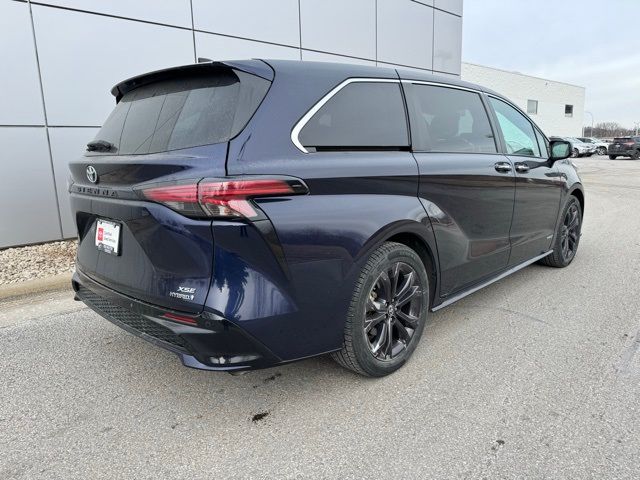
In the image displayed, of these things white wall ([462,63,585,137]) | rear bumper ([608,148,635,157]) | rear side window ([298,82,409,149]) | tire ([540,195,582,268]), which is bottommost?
tire ([540,195,582,268])

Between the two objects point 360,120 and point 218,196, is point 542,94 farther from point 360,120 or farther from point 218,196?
point 218,196

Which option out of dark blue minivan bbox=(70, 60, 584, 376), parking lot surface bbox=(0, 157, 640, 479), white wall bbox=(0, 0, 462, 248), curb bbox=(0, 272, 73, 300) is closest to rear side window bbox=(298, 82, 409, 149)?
dark blue minivan bbox=(70, 60, 584, 376)

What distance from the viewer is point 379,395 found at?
8.79ft

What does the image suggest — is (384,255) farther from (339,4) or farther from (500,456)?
(339,4)

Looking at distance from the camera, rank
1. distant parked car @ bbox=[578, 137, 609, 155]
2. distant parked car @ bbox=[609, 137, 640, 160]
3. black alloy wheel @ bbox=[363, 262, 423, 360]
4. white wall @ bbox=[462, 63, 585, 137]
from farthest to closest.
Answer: distant parked car @ bbox=[578, 137, 609, 155]
white wall @ bbox=[462, 63, 585, 137]
distant parked car @ bbox=[609, 137, 640, 160]
black alloy wheel @ bbox=[363, 262, 423, 360]

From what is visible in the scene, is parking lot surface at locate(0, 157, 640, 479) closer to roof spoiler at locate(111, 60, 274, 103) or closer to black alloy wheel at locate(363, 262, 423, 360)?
black alloy wheel at locate(363, 262, 423, 360)

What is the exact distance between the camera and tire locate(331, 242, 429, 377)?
257cm

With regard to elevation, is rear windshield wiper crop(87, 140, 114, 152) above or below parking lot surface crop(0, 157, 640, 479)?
above

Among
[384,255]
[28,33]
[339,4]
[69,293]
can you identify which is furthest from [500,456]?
[339,4]

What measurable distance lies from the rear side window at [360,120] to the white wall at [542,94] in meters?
33.9

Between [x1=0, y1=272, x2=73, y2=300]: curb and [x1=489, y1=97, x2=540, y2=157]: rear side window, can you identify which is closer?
[x1=489, y1=97, x2=540, y2=157]: rear side window

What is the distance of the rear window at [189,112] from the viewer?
225 cm

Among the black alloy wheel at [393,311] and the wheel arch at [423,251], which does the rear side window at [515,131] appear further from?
the black alloy wheel at [393,311]

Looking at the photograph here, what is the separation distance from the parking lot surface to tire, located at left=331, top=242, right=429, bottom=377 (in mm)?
158
